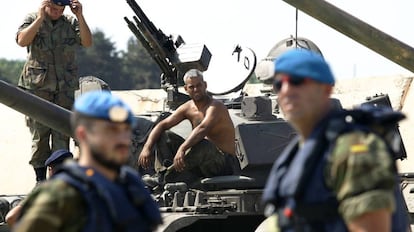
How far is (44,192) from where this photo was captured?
5008 millimetres

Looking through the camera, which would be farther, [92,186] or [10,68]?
[10,68]

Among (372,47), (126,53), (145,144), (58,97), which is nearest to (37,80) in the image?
(58,97)

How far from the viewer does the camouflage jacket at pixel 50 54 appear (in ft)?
39.3

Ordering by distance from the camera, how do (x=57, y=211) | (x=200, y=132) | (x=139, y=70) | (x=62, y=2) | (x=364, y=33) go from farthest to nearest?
(x=139, y=70) < (x=62, y=2) < (x=200, y=132) < (x=364, y=33) < (x=57, y=211)

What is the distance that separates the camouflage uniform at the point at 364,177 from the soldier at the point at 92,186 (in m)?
0.86

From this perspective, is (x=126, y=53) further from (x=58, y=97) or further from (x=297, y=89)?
(x=297, y=89)

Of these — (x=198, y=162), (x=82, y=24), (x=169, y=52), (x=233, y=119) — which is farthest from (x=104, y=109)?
(x=169, y=52)

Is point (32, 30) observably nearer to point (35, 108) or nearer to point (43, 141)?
point (43, 141)

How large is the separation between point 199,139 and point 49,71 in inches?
65.8

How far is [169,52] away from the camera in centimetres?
1278

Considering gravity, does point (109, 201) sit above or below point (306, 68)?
below

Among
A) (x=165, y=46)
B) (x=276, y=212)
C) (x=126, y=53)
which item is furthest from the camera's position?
(x=126, y=53)

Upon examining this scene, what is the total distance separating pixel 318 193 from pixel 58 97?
24.1 ft

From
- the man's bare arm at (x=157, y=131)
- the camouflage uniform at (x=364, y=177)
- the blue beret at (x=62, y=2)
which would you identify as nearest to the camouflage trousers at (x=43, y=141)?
the man's bare arm at (x=157, y=131)
